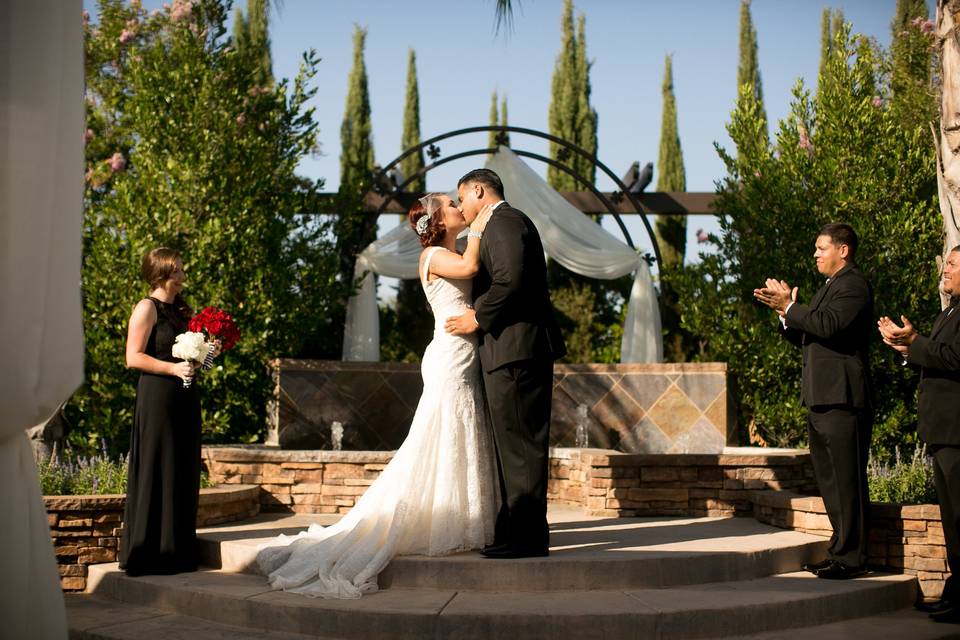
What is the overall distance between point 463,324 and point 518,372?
1.57ft

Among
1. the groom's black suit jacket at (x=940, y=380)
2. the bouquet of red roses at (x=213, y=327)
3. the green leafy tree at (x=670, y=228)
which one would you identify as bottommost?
the groom's black suit jacket at (x=940, y=380)

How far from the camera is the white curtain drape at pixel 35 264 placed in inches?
89.4

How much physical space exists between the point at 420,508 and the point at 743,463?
3243mm

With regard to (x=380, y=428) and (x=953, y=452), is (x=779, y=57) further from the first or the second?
(x=953, y=452)

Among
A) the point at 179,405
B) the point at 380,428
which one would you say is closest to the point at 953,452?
the point at 179,405

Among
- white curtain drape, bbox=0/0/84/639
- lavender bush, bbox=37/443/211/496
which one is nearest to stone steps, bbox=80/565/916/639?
lavender bush, bbox=37/443/211/496

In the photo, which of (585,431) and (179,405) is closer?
(179,405)

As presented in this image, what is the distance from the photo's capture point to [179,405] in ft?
19.0

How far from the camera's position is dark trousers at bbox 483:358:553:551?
207 inches

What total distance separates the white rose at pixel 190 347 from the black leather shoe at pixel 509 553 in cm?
199

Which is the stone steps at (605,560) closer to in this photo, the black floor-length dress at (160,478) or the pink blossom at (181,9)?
the black floor-length dress at (160,478)

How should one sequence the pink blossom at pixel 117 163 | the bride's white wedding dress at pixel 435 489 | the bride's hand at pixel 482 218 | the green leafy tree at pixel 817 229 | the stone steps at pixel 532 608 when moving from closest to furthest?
Result: the stone steps at pixel 532 608
the bride's white wedding dress at pixel 435 489
the bride's hand at pixel 482 218
the green leafy tree at pixel 817 229
the pink blossom at pixel 117 163

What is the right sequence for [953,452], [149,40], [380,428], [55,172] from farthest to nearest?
1. [149,40]
2. [380,428]
3. [953,452]
4. [55,172]

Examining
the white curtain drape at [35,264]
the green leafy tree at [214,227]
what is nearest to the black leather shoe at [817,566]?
the white curtain drape at [35,264]
